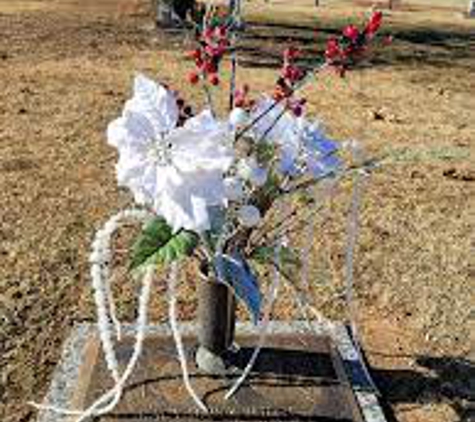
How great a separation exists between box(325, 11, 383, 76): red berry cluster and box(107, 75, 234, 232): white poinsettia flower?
45 centimetres

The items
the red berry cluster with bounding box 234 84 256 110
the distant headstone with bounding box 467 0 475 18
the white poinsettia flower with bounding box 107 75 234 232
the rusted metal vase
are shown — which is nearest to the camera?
the white poinsettia flower with bounding box 107 75 234 232

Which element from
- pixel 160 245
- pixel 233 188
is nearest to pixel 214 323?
pixel 160 245

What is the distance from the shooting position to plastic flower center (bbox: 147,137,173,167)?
2938 millimetres

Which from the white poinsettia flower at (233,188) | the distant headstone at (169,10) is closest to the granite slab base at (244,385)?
the white poinsettia flower at (233,188)

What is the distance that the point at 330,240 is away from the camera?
602 centimetres

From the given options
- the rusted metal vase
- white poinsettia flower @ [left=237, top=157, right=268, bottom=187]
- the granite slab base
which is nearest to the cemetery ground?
the granite slab base

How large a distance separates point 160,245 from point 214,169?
416 mm

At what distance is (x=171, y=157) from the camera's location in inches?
115

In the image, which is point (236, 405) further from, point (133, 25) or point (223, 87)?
point (133, 25)

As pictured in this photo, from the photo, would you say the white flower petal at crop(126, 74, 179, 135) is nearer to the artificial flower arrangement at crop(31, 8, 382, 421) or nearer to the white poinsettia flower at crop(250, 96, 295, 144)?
the artificial flower arrangement at crop(31, 8, 382, 421)

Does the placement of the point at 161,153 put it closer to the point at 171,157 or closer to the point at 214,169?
the point at 171,157

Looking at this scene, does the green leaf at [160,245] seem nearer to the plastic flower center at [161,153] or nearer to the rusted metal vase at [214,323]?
the plastic flower center at [161,153]

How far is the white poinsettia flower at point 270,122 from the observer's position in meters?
3.33

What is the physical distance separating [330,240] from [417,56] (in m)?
8.00
